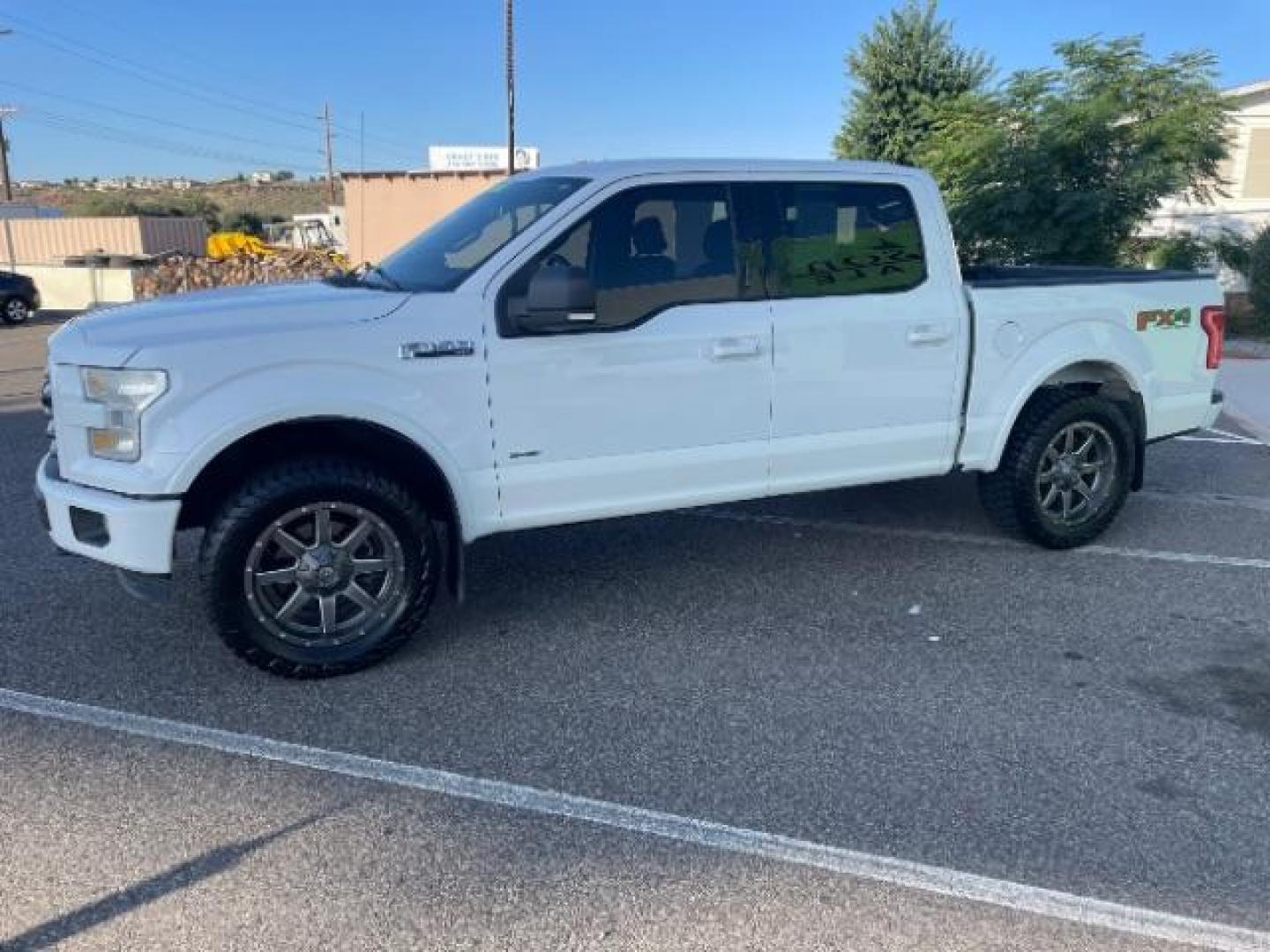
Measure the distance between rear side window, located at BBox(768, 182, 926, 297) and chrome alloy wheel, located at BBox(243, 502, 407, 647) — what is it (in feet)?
6.80

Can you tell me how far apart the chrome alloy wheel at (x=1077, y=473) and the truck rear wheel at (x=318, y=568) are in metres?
3.31

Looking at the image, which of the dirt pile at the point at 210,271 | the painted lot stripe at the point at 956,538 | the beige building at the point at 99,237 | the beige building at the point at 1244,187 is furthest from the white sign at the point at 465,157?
the painted lot stripe at the point at 956,538

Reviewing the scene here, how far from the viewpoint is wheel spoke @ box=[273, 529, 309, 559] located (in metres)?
3.86

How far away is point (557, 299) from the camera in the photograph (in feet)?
12.7

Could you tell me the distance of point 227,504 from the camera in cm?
376

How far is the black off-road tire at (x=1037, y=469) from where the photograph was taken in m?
5.25

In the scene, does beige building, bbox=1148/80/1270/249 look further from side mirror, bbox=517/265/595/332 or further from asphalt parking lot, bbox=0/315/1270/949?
side mirror, bbox=517/265/595/332

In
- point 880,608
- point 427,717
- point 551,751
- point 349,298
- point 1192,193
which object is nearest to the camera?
point 551,751

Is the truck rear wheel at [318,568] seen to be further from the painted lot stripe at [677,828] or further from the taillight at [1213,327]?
the taillight at [1213,327]

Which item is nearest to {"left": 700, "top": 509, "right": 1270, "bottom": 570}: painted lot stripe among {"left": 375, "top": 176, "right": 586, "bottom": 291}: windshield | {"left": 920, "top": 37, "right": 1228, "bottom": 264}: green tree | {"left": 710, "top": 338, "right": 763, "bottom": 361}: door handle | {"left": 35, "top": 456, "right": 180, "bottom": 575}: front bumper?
{"left": 710, "top": 338, "right": 763, "bottom": 361}: door handle

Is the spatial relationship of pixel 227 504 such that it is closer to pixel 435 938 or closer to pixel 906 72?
pixel 435 938

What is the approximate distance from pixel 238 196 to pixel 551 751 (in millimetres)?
113749

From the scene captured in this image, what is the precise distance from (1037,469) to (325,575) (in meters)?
3.62

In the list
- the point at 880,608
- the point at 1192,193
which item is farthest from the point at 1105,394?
the point at 1192,193
